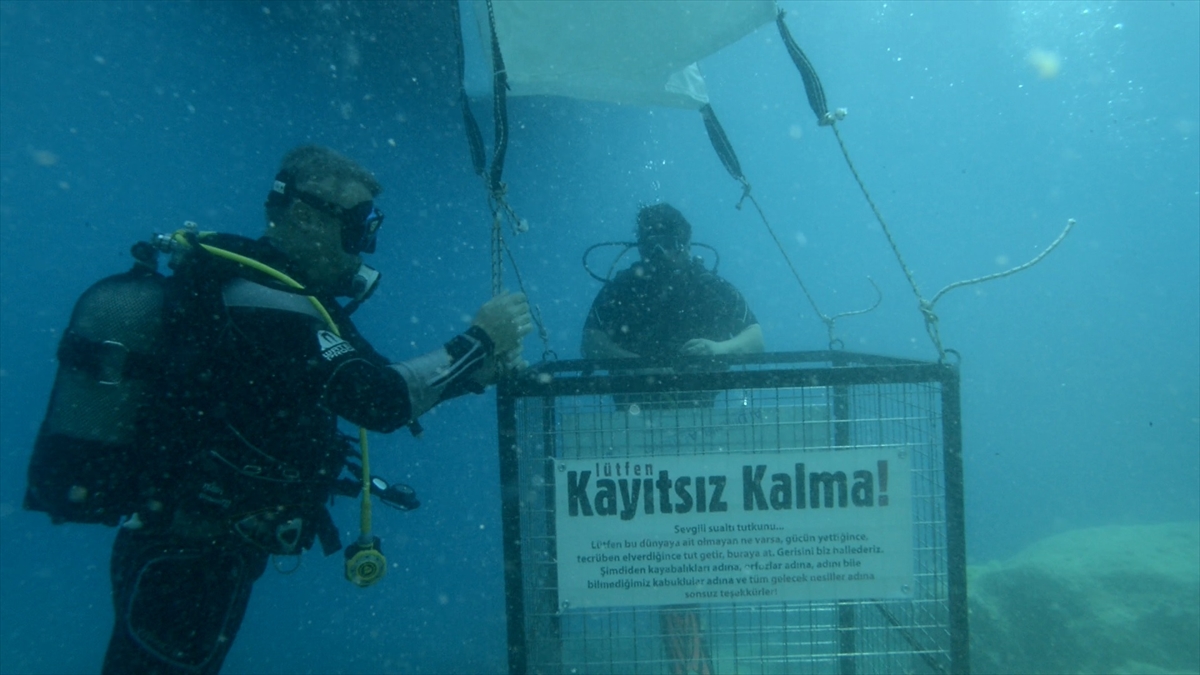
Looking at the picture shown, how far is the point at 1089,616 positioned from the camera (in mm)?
7195

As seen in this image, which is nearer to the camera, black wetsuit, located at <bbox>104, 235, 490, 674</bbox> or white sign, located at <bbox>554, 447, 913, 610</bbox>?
white sign, located at <bbox>554, 447, 913, 610</bbox>

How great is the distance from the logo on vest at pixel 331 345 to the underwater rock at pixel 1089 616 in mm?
7393

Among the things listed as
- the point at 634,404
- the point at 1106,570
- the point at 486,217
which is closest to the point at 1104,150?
the point at 1106,570

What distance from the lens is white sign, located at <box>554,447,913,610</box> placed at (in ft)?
5.93

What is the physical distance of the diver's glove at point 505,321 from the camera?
7.09ft

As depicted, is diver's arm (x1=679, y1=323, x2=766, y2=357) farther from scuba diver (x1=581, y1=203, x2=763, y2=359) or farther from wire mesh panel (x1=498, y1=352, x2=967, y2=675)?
wire mesh panel (x1=498, y1=352, x2=967, y2=675)

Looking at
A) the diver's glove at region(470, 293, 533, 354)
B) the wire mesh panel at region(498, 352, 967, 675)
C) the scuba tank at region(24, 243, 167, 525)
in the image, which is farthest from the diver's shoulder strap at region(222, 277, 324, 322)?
the wire mesh panel at region(498, 352, 967, 675)

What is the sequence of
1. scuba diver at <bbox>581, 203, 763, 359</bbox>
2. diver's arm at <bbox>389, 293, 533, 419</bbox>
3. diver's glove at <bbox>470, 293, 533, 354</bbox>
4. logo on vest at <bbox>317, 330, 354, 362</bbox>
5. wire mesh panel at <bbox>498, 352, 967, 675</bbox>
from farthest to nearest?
scuba diver at <bbox>581, 203, 763, 359</bbox> < diver's glove at <bbox>470, 293, 533, 354</bbox> < diver's arm at <bbox>389, 293, 533, 419</bbox> < logo on vest at <bbox>317, 330, 354, 362</bbox> < wire mesh panel at <bbox>498, 352, 967, 675</bbox>

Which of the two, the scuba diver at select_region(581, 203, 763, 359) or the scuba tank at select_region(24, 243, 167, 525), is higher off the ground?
the scuba diver at select_region(581, 203, 763, 359)

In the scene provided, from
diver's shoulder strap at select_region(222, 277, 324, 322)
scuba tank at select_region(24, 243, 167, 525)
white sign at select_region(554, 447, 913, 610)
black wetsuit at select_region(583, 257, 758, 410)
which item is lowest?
white sign at select_region(554, 447, 913, 610)

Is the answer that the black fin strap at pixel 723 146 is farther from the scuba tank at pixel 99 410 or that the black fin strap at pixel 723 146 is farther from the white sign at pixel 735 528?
the scuba tank at pixel 99 410

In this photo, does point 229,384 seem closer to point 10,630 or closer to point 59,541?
point 59,541

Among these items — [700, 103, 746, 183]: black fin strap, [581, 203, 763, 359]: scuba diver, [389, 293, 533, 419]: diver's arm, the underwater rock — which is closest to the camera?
[389, 293, 533, 419]: diver's arm

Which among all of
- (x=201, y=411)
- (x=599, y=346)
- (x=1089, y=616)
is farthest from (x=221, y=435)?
(x=1089, y=616)
